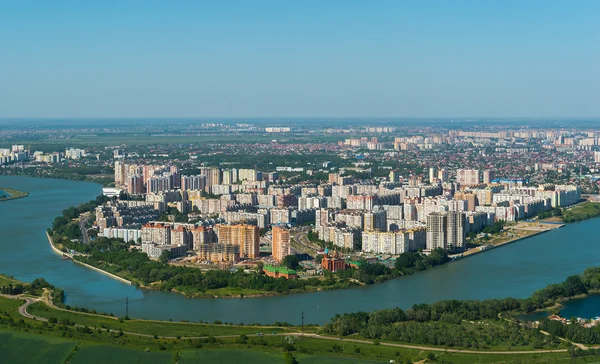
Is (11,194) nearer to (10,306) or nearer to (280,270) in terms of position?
(280,270)

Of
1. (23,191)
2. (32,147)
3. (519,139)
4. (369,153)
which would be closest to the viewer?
(23,191)

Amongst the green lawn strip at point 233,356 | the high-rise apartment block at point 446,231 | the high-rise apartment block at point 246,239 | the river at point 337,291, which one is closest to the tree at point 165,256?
the high-rise apartment block at point 246,239

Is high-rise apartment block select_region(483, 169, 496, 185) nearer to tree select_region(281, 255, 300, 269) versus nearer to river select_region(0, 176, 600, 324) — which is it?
river select_region(0, 176, 600, 324)

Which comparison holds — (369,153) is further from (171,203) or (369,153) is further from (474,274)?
(474,274)

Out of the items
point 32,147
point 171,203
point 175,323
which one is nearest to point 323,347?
point 175,323

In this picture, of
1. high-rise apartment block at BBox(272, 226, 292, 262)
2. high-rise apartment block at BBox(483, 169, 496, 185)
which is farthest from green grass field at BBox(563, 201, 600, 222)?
high-rise apartment block at BBox(272, 226, 292, 262)

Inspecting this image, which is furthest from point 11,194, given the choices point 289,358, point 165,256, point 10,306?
point 289,358
